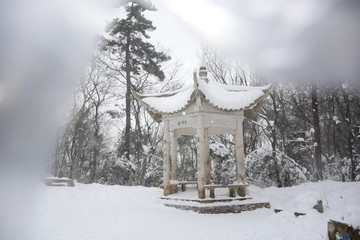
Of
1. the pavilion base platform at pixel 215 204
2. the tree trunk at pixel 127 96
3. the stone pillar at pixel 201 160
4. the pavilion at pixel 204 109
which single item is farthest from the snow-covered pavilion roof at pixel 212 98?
the tree trunk at pixel 127 96

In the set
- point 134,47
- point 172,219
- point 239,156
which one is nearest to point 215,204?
point 172,219

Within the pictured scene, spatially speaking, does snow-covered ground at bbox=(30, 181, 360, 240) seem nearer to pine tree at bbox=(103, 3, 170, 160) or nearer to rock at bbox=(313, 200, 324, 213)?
rock at bbox=(313, 200, 324, 213)

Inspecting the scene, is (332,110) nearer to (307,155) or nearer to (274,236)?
(307,155)

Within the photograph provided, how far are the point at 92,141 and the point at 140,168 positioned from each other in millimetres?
4575

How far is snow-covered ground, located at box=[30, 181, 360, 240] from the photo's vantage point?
4590mm

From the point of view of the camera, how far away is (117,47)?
753 inches

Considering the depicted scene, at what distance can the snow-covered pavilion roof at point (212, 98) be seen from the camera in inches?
320

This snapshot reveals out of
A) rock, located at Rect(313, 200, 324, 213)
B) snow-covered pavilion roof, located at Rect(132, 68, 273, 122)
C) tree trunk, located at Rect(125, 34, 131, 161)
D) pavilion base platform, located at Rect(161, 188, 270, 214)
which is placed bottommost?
pavilion base platform, located at Rect(161, 188, 270, 214)

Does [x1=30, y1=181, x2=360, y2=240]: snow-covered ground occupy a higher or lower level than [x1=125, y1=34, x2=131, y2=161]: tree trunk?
lower

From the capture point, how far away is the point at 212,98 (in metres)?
8.16

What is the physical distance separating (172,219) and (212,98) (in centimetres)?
381

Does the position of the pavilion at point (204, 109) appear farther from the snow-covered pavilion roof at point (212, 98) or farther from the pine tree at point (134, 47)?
the pine tree at point (134, 47)

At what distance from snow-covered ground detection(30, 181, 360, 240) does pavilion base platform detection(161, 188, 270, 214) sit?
0.81ft

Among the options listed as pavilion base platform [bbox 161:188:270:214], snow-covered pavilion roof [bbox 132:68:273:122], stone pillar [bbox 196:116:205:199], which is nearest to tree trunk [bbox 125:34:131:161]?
snow-covered pavilion roof [bbox 132:68:273:122]
